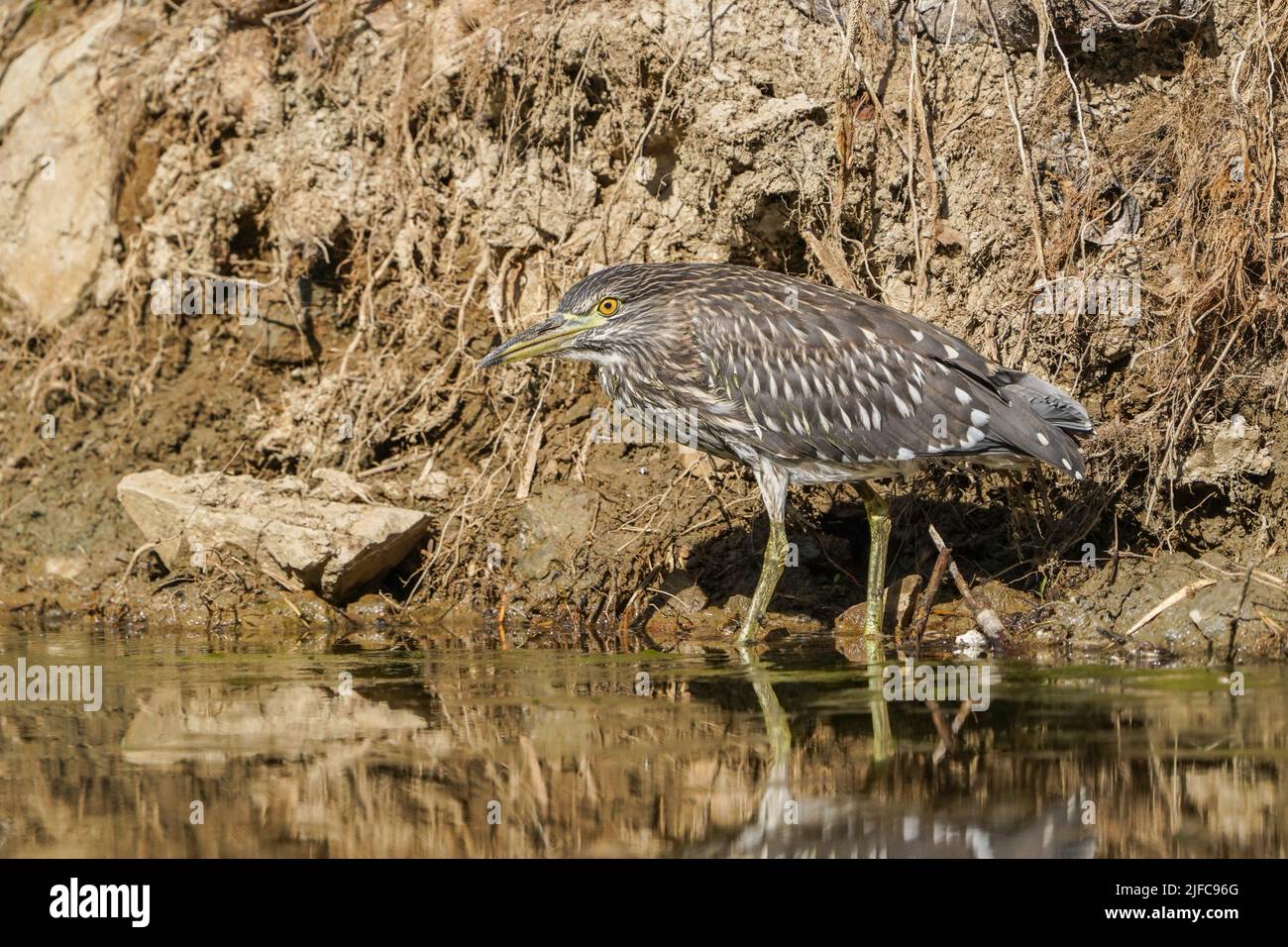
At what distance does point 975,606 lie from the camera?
7199mm

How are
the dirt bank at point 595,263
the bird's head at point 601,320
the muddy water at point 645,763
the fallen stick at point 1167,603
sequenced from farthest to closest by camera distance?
the dirt bank at point 595,263
the bird's head at point 601,320
the fallen stick at point 1167,603
the muddy water at point 645,763

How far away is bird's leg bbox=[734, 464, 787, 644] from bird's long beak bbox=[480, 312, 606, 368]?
1.10 m

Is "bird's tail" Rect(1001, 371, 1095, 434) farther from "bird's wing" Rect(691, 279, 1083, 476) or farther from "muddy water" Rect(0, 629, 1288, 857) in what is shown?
"muddy water" Rect(0, 629, 1288, 857)

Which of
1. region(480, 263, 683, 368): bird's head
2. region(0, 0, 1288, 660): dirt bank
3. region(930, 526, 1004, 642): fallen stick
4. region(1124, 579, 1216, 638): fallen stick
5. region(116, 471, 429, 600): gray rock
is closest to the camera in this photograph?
region(1124, 579, 1216, 638): fallen stick

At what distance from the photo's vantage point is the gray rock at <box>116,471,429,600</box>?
7918 mm

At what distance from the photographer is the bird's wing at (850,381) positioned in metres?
6.80

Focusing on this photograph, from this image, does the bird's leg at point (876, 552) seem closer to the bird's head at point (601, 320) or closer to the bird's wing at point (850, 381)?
the bird's wing at point (850, 381)

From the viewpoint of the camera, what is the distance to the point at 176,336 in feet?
31.3

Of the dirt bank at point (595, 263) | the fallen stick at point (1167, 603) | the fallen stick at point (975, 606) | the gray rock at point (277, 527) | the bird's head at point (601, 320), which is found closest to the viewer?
the fallen stick at point (1167, 603)

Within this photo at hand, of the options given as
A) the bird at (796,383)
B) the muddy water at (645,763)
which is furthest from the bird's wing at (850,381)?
the muddy water at (645,763)

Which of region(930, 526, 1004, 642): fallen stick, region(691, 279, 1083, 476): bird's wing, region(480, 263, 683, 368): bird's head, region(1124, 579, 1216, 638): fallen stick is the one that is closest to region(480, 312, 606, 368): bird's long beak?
region(480, 263, 683, 368): bird's head

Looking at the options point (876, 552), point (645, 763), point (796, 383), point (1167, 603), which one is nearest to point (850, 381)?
point (796, 383)

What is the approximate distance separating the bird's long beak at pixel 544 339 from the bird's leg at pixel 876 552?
156 centimetres

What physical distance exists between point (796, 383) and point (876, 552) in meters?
0.96
